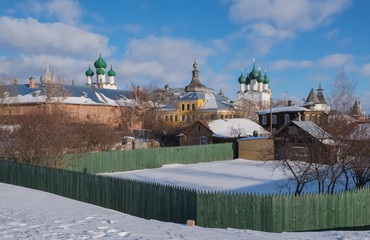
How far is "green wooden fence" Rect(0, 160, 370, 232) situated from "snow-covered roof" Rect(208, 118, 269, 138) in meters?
23.2

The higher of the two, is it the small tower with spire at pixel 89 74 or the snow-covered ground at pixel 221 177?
the small tower with spire at pixel 89 74

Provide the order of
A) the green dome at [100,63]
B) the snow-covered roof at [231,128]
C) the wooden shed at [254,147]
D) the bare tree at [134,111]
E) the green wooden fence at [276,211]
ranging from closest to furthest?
the green wooden fence at [276,211], the wooden shed at [254,147], the snow-covered roof at [231,128], the bare tree at [134,111], the green dome at [100,63]

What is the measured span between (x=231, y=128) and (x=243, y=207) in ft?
87.8

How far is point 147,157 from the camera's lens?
92.8 feet

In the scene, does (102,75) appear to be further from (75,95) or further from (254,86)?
(254,86)

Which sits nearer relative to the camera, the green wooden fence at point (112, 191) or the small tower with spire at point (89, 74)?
the green wooden fence at point (112, 191)

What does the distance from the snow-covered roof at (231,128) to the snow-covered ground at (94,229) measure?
25730mm

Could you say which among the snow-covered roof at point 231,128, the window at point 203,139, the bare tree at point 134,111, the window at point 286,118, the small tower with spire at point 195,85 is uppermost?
the small tower with spire at point 195,85

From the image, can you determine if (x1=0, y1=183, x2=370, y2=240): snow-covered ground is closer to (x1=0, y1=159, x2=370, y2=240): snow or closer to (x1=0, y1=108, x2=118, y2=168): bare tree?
(x1=0, y1=159, x2=370, y2=240): snow

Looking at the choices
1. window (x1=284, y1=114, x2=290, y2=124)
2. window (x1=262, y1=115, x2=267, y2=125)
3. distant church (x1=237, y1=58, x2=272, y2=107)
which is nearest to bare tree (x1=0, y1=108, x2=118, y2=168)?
window (x1=284, y1=114, x2=290, y2=124)

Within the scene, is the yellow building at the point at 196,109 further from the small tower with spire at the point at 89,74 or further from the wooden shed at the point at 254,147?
the small tower with spire at the point at 89,74

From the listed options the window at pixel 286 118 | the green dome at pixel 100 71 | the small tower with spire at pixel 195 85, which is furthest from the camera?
the green dome at pixel 100 71

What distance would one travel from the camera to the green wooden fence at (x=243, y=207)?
1073 cm

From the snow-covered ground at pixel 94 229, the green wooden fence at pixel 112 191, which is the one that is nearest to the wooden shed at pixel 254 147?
the green wooden fence at pixel 112 191
